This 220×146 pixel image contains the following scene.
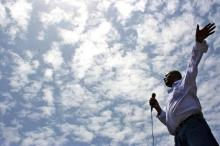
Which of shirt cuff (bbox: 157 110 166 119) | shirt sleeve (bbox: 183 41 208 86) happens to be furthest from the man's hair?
shirt cuff (bbox: 157 110 166 119)

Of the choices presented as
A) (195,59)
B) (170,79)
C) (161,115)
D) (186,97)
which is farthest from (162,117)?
(195,59)

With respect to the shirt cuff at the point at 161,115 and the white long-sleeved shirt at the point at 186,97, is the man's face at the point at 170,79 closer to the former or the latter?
the white long-sleeved shirt at the point at 186,97

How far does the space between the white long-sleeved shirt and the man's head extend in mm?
360

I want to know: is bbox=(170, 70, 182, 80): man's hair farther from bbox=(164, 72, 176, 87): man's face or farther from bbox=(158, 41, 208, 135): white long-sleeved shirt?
bbox=(158, 41, 208, 135): white long-sleeved shirt

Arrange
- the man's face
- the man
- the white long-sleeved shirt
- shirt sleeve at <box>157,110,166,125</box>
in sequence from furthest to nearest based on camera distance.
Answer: shirt sleeve at <box>157,110,166,125</box> < the man's face < the white long-sleeved shirt < the man

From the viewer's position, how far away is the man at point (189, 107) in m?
4.71

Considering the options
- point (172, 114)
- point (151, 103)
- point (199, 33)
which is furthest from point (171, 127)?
point (199, 33)

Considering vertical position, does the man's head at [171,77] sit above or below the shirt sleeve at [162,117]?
above

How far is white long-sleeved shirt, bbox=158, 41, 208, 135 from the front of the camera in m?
4.96

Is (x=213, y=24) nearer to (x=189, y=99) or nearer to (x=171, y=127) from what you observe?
(x=189, y=99)

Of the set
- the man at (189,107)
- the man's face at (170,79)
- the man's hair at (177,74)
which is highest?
the man's hair at (177,74)

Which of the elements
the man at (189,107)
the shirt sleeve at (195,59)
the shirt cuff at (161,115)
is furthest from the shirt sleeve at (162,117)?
the shirt sleeve at (195,59)

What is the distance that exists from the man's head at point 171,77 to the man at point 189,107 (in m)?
0.27

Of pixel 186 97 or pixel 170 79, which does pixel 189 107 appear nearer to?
pixel 186 97
